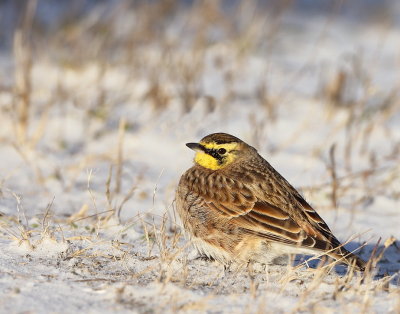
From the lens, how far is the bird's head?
5.24m

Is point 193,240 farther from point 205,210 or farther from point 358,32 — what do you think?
point 358,32

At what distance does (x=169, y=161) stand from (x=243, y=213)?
2.86m

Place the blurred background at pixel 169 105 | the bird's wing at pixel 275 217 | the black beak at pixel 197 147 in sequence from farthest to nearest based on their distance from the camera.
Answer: the blurred background at pixel 169 105 < the black beak at pixel 197 147 < the bird's wing at pixel 275 217

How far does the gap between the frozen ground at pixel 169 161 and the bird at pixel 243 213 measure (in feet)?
0.41

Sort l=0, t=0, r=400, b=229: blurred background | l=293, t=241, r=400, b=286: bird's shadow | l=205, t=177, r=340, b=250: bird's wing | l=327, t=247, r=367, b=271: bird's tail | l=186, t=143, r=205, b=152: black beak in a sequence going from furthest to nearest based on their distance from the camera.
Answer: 1. l=0, t=0, r=400, b=229: blurred background
2. l=186, t=143, r=205, b=152: black beak
3. l=293, t=241, r=400, b=286: bird's shadow
4. l=205, t=177, r=340, b=250: bird's wing
5. l=327, t=247, r=367, b=271: bird's tail

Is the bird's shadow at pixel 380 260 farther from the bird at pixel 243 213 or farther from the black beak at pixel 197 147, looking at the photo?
the black beak at pixel 197 147

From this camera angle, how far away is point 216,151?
526 centimetres

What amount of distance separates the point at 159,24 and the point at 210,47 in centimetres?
107

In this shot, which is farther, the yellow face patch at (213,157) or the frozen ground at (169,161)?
the yellow face patch at (213,157)

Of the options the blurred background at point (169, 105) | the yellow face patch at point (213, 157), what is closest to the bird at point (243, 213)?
the yellow face patch at point (213, 157)

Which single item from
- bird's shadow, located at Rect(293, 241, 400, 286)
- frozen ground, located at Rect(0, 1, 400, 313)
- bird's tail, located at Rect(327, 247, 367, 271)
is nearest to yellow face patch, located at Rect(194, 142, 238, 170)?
frozen ground, located at Rect(0, 1, 400, 313)

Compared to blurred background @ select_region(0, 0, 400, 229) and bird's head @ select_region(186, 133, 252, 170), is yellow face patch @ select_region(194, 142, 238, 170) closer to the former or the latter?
bird's head @ select_region(186, 133, 252, 170)

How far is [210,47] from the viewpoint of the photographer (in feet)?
30.6

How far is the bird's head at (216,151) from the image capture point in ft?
17.2
